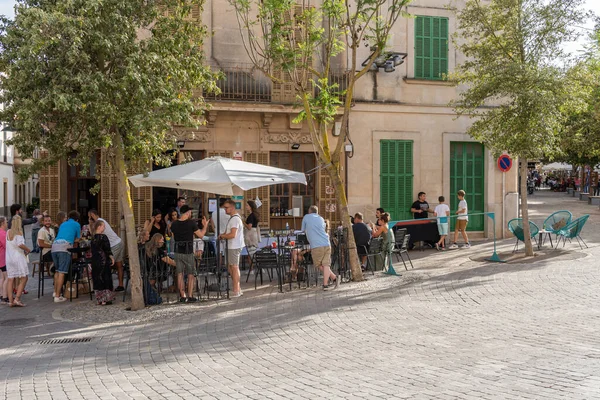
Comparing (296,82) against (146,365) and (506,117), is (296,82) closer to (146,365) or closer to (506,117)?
(506,117)

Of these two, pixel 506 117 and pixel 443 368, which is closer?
pixel 443 368

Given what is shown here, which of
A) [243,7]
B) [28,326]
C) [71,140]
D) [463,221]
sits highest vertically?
[243,7]

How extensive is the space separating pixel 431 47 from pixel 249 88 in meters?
5.89

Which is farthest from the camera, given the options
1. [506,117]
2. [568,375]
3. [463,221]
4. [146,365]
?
[463,221]

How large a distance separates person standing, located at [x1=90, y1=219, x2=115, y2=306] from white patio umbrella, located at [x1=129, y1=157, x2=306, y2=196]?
1.40m

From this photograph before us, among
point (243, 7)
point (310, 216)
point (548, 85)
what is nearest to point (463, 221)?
point (548, 85)

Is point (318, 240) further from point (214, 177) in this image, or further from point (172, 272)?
point (172, 272)

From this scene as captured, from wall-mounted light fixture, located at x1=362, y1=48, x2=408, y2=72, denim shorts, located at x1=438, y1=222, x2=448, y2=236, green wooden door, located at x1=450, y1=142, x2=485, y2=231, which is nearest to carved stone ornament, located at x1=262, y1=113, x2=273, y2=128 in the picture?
wall-mounted light fixture, located at x1=362, y1=48, x2=408, y2=72

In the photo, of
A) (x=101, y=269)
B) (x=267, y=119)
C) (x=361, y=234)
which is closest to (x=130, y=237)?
(x=101, y=269)

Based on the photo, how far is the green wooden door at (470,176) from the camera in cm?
1956

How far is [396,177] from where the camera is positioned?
19000mm

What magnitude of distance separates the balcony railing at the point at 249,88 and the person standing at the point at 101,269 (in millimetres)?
7198

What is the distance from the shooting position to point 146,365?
722cm

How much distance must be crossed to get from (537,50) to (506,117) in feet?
5.50
